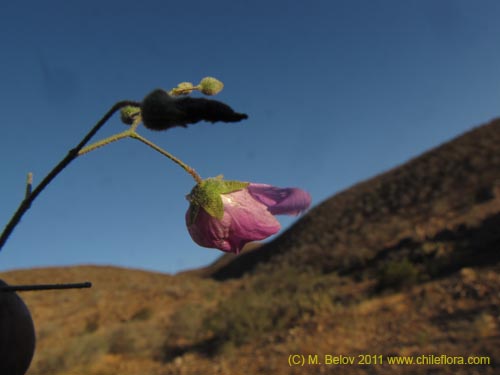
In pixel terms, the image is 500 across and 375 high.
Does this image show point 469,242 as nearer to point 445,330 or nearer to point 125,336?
point 445,330

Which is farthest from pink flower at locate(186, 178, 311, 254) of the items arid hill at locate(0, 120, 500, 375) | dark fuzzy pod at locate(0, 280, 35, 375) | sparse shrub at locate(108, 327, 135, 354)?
sparse shrub at locate(108, 327, 135, 354)

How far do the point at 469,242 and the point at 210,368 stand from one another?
936 centimetres

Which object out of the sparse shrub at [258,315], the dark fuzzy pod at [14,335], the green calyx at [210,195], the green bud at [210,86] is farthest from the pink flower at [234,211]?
the sparse shrub at [258,315]

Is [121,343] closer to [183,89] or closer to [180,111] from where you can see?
[183,89]

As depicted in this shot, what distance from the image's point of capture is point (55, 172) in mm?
942

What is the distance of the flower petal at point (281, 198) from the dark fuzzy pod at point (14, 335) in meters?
0.79

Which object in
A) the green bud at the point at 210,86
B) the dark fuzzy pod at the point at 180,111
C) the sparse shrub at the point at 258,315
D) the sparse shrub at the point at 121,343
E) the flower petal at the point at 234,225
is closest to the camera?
the dark fuzzy pod at the point at 180,111

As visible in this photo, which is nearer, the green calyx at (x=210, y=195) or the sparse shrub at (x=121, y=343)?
the green calyx at (x=210, y=195)

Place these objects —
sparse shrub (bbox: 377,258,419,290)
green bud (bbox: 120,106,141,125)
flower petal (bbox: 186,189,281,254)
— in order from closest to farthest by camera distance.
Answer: green bud (bbox: 120,106,141,125) → flower petal (bbox: 186,189,281,254) → sparse shrub (bbox: 377,258,419,290)

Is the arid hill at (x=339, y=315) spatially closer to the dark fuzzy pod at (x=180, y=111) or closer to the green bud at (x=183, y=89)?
the green bud at (x=183, y=89)

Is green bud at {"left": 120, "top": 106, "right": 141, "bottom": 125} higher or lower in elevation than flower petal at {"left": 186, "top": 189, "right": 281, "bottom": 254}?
higher

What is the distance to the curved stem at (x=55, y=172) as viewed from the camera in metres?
0.92

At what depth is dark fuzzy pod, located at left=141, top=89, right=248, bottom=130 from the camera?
2.82 feet

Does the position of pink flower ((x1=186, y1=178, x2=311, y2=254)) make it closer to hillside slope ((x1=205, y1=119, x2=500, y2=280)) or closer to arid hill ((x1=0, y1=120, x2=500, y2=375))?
arid hill ((x1=0, y1=120, x2=500, y2=375))
